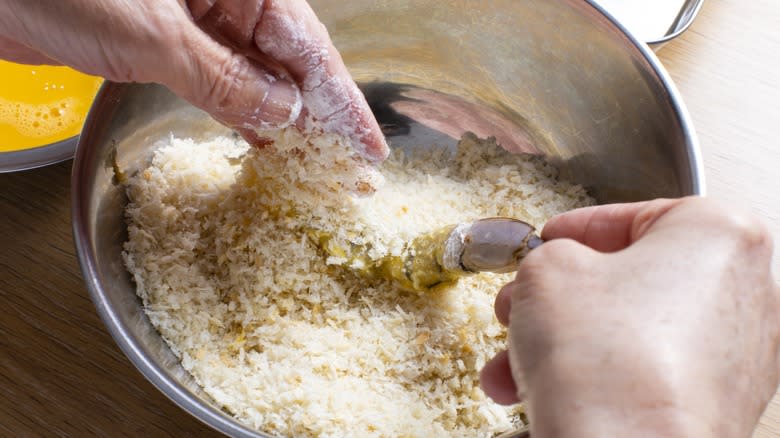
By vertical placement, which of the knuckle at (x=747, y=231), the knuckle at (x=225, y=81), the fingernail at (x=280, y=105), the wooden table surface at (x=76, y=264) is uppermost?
the knuckle at (x=747, y=231)

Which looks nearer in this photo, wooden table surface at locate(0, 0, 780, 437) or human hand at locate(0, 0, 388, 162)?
human hand at locate(0, 0, 388, 162)

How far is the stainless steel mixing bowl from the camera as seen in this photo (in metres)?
0.99

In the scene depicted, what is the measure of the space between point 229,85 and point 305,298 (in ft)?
1.28

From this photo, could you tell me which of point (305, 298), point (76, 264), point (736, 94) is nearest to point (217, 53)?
point (305, 298)

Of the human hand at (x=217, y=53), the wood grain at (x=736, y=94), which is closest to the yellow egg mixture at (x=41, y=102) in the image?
the human hand at (x=217, y=53)

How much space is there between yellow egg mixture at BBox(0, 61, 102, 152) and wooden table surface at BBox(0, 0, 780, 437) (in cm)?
9

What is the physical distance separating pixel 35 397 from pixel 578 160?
109 centimetres

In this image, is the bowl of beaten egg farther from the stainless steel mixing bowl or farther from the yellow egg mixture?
the stainless steel mixing bowl

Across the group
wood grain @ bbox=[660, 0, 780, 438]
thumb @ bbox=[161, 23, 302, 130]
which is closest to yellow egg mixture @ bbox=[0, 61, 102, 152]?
thumb @ bbox=[161, 23, 302, 130]

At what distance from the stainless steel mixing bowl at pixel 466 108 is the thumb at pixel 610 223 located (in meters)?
0.27

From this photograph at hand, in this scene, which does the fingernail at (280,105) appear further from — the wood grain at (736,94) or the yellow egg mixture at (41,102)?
the wood grain at (736,94)

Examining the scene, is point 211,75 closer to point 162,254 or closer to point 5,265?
point 162,254

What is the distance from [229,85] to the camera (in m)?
0.92

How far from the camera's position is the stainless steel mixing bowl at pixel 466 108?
0.99 m
